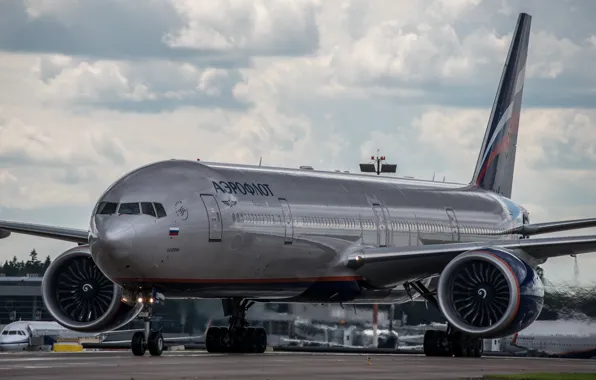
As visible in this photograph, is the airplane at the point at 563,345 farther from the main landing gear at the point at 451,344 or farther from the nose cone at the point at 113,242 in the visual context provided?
the nose cone at the point at 113,242

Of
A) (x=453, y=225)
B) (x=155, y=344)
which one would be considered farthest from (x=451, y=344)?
(x=155, y=344)

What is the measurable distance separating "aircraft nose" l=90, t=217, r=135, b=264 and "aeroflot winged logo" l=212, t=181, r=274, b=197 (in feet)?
9.48

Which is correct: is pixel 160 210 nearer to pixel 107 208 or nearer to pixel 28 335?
pixel 107 208

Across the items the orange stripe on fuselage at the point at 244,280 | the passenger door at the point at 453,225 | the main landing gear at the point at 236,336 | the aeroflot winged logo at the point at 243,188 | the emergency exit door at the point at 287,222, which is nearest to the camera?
the orange stripe on fuselage at the point at 244,280

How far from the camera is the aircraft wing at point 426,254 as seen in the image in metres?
36.3

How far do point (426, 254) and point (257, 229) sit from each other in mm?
4990

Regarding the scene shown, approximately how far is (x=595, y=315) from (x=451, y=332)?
7.08 m

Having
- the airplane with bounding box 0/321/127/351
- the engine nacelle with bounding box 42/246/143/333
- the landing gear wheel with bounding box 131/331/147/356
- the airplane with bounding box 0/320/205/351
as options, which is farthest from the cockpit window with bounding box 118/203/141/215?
the airplane with bounding box 0/321/127/351

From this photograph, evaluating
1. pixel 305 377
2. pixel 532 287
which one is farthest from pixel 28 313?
pixel 305 377

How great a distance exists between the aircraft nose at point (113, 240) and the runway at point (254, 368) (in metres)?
2.31

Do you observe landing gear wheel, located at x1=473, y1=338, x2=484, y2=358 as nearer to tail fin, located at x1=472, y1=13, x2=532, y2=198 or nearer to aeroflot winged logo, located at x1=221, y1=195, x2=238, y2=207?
aeroflot winged logo, located at x1=221, y1=195, x2=238, y2=207

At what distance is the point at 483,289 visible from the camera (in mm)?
34844

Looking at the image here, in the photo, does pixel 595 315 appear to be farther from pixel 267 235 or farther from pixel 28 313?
pixel 28 313

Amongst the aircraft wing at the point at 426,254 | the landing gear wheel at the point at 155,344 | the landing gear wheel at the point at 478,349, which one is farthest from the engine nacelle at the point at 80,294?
the landing gear wheel at the point at 478,349
